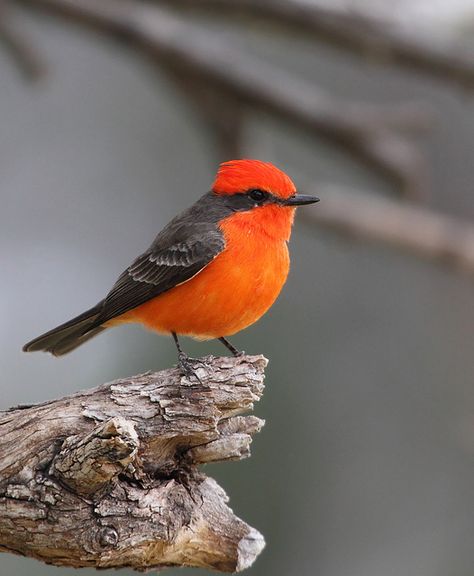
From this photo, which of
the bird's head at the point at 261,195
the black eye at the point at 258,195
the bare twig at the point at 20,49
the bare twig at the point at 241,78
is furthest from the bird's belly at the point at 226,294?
the bare twig at the point at 20,49

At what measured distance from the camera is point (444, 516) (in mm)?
11414

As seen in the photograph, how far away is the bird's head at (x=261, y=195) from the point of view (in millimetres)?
6102

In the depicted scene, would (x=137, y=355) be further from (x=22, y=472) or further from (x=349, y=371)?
(x=22, y=472)

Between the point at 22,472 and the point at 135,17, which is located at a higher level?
the point at 135,17

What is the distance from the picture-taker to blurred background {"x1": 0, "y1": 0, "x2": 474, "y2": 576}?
823cm

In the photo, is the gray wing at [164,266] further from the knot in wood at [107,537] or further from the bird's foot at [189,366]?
the knot in wood at [107,537]

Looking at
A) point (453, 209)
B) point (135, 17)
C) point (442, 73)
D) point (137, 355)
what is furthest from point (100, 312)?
point (453, 209)

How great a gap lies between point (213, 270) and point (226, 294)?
215mm

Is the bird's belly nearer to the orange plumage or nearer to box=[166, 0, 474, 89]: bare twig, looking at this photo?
the orange plumage

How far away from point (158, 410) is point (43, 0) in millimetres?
4360

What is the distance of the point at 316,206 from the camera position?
878 cm

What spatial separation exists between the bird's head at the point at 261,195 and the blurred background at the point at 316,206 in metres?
2.22

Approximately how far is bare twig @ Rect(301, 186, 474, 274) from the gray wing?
2.83 m

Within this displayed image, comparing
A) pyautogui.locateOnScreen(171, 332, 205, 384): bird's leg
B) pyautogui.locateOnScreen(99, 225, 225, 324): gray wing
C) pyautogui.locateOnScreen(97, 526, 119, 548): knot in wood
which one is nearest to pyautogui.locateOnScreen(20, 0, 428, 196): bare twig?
pyautogui.locateOnScreen(99, 225, 225, 324): gray wing
